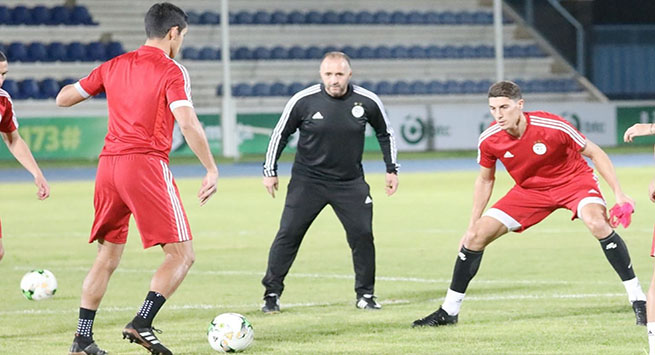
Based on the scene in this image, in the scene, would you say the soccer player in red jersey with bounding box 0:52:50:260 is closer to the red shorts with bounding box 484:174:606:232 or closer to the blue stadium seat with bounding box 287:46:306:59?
the red shorts with bounding box 484:174:606:232

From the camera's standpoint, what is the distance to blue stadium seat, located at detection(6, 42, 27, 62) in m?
35.1

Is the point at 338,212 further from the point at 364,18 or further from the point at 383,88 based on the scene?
the point at 364,18

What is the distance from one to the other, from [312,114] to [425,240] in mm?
5385

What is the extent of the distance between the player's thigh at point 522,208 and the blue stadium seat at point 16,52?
28672 millimetres

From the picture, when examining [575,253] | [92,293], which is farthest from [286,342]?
[575,253]

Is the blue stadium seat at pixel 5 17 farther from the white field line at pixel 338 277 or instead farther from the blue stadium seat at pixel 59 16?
the white field line at pixel 338 277

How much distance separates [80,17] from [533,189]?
30424mm

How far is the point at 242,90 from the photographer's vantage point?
3669 cm

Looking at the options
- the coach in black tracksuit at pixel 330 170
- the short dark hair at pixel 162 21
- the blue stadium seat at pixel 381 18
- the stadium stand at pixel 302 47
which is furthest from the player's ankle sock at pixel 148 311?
the blue stadium seat at pixel 381 18

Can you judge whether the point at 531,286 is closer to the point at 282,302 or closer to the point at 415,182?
the point at 282,302

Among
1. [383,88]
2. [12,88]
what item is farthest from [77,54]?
[383,88]

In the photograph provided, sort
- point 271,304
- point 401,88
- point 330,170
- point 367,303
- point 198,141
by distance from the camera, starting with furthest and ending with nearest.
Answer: point 401,88
point 330,170
point 367,303
point 271,304
point 198,141

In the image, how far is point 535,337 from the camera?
25.0ft

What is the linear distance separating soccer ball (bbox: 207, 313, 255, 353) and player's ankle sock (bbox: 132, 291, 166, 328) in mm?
425
